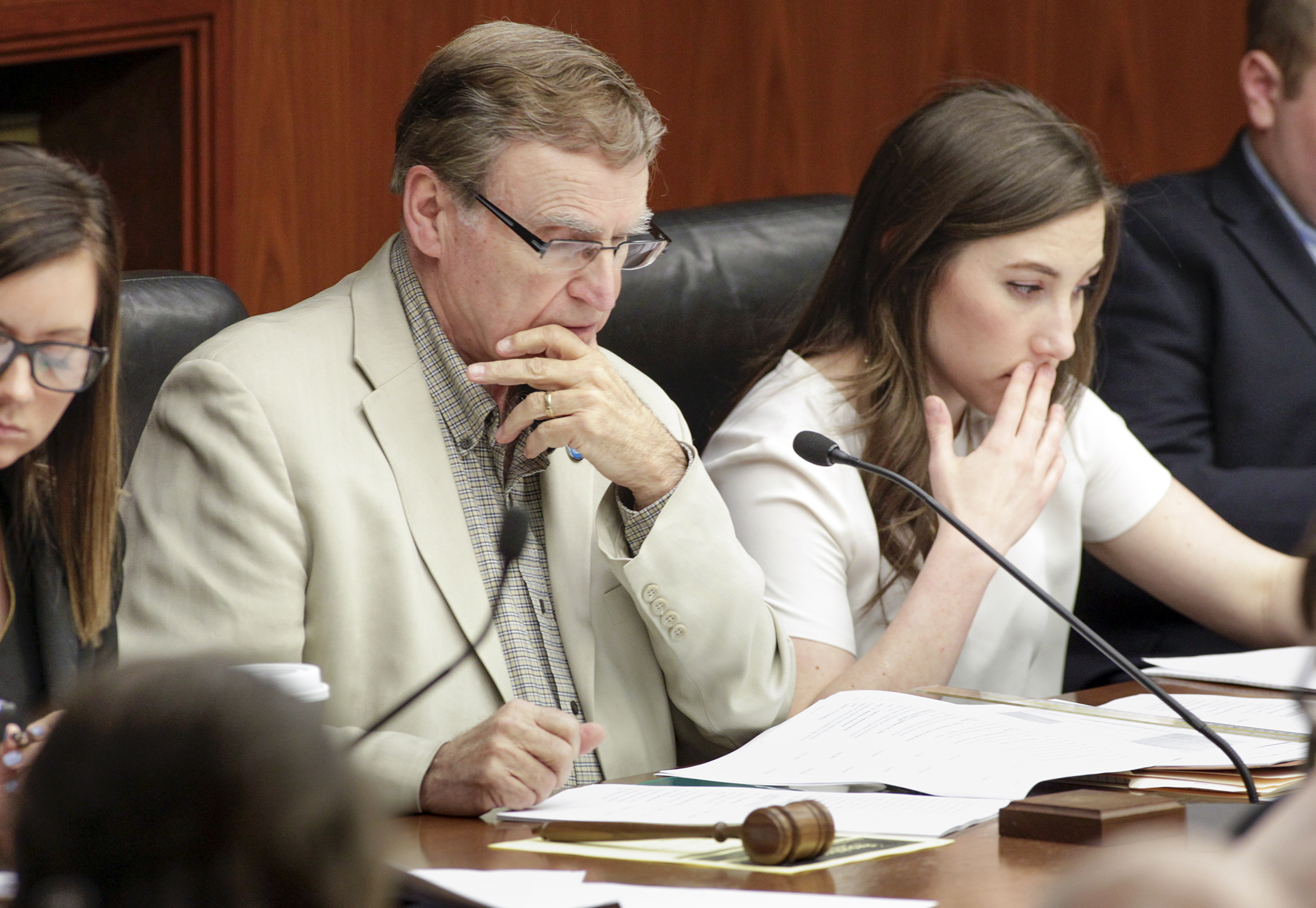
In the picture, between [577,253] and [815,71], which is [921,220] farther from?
[815,71]

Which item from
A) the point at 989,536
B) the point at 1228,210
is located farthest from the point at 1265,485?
the point at 989,536

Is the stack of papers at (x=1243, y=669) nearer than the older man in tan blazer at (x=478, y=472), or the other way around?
the older man in tan blazer at (x=478, y=472)

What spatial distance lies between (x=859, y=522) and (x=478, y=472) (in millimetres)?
496

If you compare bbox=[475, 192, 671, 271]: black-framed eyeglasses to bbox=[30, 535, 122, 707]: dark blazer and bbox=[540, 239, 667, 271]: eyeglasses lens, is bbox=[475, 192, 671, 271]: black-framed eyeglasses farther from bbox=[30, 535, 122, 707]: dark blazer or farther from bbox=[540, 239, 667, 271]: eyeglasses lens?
bbox=[30, 535, 122, 707]: dark blazer

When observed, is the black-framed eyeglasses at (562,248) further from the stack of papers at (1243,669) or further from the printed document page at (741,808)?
the stack of papers at (1243,669)

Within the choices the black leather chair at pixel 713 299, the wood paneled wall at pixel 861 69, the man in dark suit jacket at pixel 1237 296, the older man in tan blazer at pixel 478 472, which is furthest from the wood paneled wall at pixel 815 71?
the older man in tan blazer at pixel 478 472

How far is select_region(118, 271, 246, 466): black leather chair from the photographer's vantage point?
173cm

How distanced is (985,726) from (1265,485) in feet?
3.46

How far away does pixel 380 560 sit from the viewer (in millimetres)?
1401

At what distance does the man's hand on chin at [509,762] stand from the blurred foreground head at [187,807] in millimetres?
759

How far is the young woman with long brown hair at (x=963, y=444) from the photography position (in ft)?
5.70

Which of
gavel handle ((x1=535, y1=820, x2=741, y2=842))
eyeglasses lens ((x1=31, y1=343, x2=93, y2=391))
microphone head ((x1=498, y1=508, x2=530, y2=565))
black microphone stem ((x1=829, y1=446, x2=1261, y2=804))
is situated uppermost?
eyeglasses lens ((x1=31, y1=343, x2=93, y2=391))

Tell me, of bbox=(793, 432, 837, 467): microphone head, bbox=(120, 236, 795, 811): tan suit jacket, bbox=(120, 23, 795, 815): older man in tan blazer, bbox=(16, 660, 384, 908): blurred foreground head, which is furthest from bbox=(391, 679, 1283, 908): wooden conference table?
bbox=(16, 660, 384, 908): blurred foreground head

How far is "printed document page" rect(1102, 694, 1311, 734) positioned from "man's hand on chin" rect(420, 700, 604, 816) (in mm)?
575
